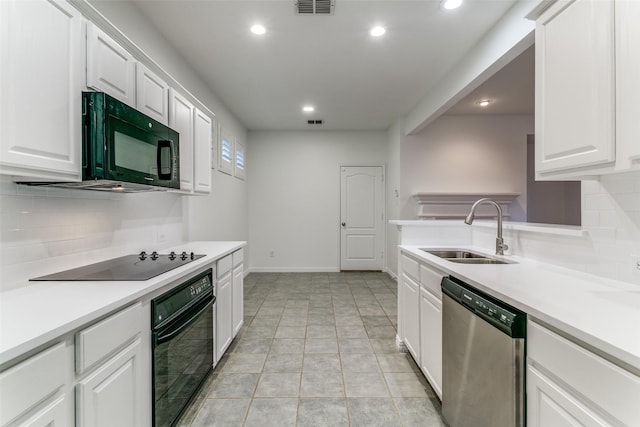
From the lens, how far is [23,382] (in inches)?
30.5

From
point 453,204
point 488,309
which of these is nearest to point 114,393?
point 488,309

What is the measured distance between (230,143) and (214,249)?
256 cm

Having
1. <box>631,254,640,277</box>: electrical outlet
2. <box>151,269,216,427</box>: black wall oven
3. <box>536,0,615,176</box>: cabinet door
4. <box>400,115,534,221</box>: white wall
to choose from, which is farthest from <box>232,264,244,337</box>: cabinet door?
<box>400,115,534,221</box>: white wall

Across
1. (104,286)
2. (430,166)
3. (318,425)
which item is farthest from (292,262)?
(104,286)

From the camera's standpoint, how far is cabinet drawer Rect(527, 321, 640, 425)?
2.36 feet

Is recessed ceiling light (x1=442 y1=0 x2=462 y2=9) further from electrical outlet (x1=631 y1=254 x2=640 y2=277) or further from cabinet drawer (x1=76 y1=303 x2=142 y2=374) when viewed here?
cabinet drawer (x1=76 y1=303 x2=142 y2=374)

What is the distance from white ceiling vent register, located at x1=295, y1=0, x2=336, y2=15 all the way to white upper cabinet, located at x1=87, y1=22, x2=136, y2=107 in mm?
1291

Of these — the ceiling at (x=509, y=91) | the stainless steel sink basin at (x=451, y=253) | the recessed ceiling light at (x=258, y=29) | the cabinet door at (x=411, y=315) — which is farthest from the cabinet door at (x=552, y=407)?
the ceiling at (x=509, y=91)

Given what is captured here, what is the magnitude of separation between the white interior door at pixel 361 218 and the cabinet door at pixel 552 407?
4.76 metres

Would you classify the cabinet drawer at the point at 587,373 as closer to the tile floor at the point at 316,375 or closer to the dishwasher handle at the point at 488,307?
the dishwasher handle at the point at 488,307

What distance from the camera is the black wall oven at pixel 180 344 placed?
1.41 m

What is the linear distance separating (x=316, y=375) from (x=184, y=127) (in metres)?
2.26

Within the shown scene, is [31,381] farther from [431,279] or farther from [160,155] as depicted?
[431,279]

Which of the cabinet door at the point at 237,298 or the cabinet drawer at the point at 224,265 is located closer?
the cabinet drawer at the point at 224,265
